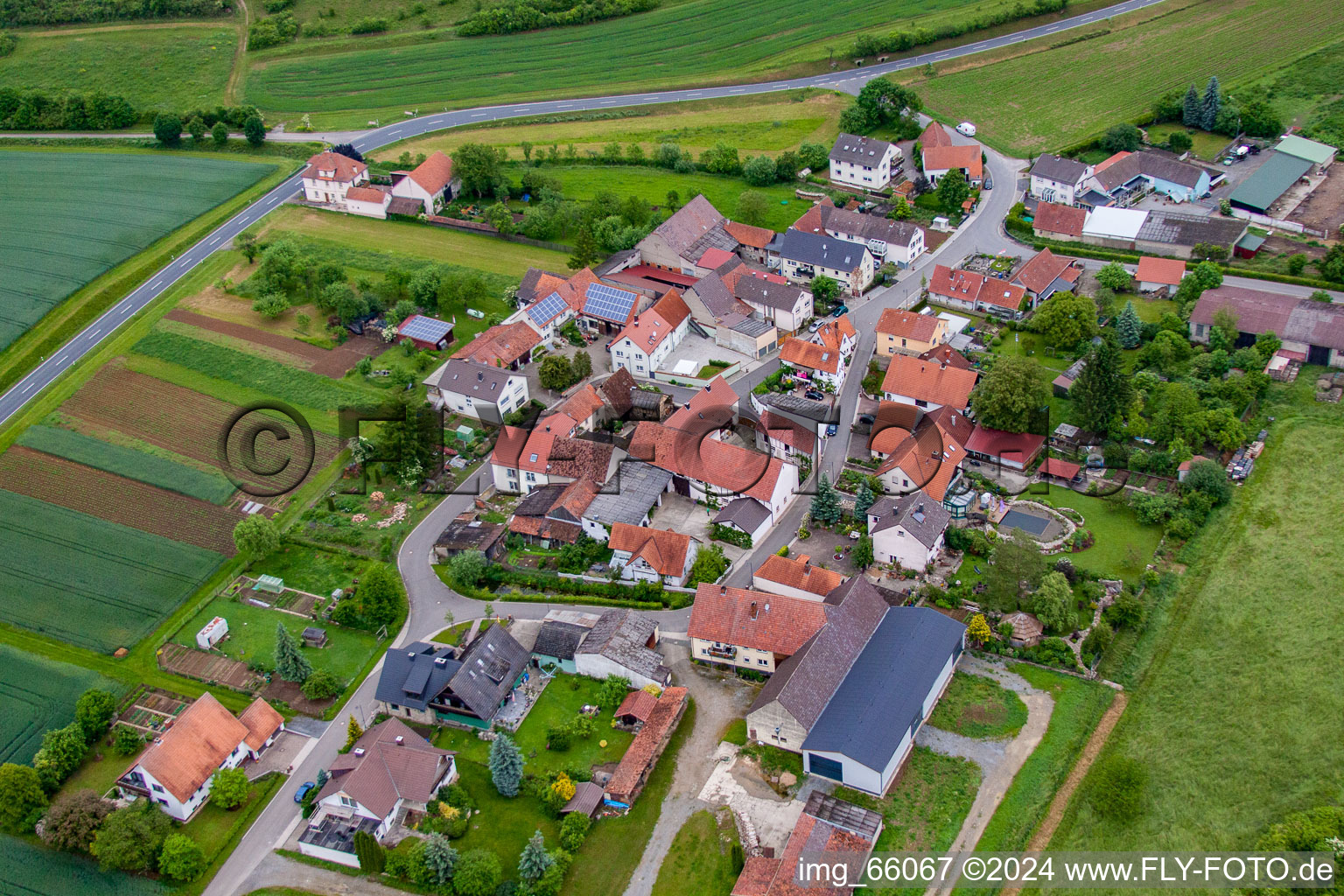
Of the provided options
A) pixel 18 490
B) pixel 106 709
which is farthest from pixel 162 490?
pixel 106 709

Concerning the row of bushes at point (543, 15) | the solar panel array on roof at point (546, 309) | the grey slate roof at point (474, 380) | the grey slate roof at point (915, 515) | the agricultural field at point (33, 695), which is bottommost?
the agricultural field at point (33, 695)

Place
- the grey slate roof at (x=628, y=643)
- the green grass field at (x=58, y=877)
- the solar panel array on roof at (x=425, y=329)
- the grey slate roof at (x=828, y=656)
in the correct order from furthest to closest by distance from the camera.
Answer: the solar panel array on roof at (x=425, y=329), the grey slate roof at (x=628, y=643), the grey slate roof at (x=828, y=656), the green grass field at (x=58, y=877)

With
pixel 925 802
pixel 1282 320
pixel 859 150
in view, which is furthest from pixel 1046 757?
pixel 859 150

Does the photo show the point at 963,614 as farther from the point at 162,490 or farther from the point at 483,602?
the point at 162,490

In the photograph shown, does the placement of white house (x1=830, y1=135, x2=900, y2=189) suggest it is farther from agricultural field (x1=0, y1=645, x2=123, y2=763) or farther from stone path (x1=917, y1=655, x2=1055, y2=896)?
agricultural field (x1=0, y1=645, x2=123, y2=763)

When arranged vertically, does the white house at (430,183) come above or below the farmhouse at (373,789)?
above

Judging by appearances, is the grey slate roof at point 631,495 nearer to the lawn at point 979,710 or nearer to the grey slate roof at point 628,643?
the grey slate roof at point 628,643

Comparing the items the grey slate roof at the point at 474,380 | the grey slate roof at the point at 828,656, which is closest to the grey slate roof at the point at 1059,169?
the grey slate roof at the point at 474,380
